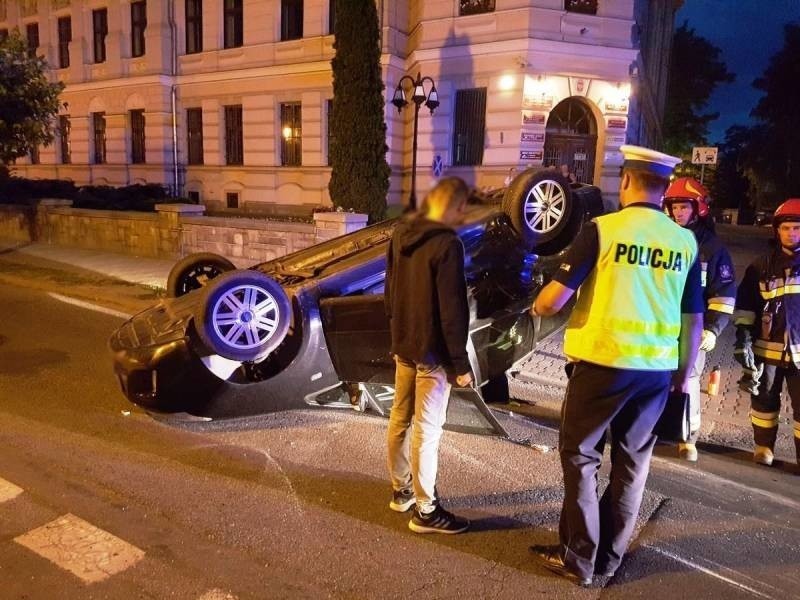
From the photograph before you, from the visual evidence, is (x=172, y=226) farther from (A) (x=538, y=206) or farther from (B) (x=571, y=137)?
(A) (x=538, y=206)

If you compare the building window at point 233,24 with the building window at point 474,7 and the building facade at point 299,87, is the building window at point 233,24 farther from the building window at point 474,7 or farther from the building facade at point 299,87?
the building window at point 474,7

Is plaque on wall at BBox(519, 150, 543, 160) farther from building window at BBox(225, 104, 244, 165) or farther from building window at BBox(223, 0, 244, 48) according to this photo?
building window at BBox(223, 0, 244, 48)

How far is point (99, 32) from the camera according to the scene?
78.9 feet

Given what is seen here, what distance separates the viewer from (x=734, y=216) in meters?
49.2

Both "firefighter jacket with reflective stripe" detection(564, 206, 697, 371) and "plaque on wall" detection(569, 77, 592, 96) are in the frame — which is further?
"plaque on wall" detection(569, 77, 592, 96)

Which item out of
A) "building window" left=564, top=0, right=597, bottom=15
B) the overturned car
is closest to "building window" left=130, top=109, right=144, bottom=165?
"building window" left=564, top=0, right=597, bottom=15

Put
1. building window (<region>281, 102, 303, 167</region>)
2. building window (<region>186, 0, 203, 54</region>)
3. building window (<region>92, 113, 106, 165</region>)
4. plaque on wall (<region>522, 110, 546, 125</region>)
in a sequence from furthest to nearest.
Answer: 1. building window (<region>92, 113, 106, 165</region>)
2. building window (<region>186, 0, 203, 54</region>)
3. building window (<region>281, 102, 303, 167</region>)
4. plaque on wall (<region>522, 110, 546, 125</region>)

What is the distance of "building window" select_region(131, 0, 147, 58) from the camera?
22.7 meters

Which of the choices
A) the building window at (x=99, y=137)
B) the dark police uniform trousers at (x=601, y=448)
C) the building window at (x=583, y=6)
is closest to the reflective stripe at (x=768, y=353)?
the dark police uniform trousers at (x=601, y=448)

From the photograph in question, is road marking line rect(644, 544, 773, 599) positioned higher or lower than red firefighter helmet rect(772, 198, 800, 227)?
lower

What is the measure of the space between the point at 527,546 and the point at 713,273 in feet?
6.85

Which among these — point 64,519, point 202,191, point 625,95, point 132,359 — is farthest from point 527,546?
point 202,191

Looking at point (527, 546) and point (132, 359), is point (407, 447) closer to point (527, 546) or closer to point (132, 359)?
point (527, 546)

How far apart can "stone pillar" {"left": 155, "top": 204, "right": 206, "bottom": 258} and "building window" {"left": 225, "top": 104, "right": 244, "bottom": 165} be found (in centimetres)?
839
